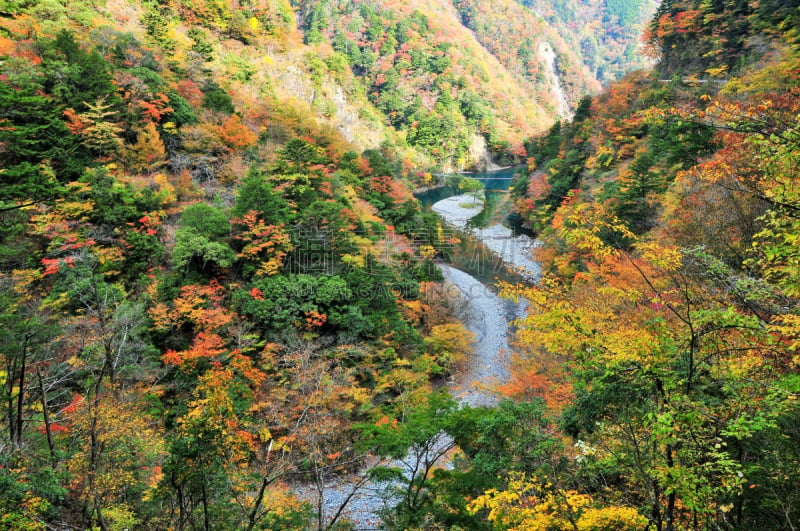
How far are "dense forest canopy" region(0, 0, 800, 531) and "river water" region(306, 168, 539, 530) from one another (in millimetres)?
1081

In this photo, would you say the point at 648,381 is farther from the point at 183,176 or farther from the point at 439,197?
the point at 439,197

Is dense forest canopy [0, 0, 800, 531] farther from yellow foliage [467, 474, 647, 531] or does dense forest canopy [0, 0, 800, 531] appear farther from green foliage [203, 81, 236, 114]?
green foliage [203, 81, 236, 114]

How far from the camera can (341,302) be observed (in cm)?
1473

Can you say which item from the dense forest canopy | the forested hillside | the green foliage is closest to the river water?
the dense forest canopy

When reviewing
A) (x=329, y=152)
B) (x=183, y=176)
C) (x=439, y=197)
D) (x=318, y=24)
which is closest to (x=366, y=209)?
(x=329, y=152)

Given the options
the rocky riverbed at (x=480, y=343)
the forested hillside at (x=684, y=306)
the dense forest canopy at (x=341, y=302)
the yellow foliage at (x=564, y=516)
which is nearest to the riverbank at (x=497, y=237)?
the rocky riverbed at (x=480, y=343)

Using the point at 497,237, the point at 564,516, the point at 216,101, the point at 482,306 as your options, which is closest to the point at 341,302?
the point at 564,516

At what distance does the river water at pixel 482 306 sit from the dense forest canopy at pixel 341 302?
1081mm

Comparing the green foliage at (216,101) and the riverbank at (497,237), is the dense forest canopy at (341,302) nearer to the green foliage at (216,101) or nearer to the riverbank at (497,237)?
the green foliage at (216,101)

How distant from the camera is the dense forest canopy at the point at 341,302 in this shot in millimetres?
3873

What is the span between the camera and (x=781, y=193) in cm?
309

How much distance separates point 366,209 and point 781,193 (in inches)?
841

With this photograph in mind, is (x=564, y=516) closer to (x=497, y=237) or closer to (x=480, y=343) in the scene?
(x=480, y=343)

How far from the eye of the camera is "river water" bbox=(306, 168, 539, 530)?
41.3 feet
